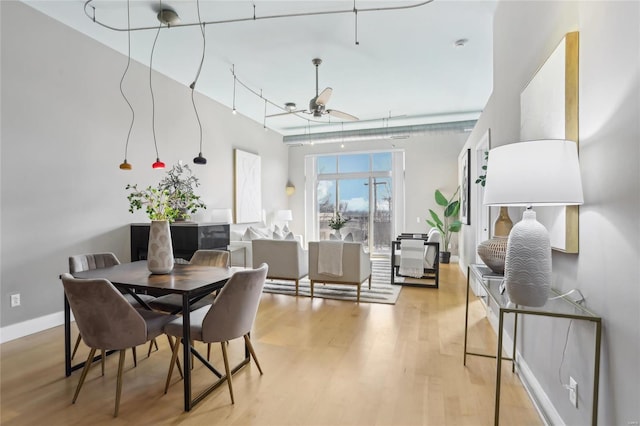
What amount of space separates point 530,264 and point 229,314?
67.8 inches

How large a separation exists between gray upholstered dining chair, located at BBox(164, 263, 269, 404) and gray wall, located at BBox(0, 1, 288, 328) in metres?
2.27

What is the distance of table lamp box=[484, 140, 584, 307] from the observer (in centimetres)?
140

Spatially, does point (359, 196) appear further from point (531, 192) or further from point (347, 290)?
point (531, 192)

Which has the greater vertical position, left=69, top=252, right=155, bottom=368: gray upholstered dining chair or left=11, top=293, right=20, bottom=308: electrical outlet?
left=69, top=252, right=155, bottom=368: gray upholstered dining chair

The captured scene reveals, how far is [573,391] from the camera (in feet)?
5.18

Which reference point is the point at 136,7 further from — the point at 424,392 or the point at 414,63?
the point at 424,392

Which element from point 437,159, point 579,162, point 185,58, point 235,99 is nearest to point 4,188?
point 185,58

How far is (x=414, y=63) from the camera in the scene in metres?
4.57

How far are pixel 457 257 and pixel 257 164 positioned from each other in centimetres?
519

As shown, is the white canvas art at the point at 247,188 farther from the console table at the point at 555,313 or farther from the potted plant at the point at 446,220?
the console table at the point at 555,313

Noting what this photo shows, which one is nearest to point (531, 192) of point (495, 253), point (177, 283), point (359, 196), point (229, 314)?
point (495, 253)

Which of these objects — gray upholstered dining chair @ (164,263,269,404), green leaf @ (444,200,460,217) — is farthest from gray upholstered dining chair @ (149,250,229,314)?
green leaf @ (444,200,460,217)

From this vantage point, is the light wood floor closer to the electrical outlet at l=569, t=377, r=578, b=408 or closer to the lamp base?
the electrical outlet at l=569, t=377, r=578, b=408

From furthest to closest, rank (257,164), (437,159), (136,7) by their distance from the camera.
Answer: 1. (437,159)
2. (257,164)
3. (136,7)
